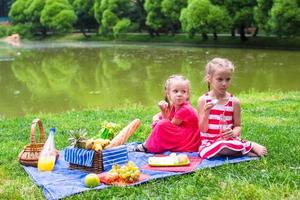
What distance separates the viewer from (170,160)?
4.99 m

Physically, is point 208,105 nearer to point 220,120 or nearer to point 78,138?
point 220,120

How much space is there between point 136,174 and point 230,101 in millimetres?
1479

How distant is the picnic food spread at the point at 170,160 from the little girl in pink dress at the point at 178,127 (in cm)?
48

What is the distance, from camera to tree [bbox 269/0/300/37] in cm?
2716

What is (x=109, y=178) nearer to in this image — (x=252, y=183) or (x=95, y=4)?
(x=252, y=183)

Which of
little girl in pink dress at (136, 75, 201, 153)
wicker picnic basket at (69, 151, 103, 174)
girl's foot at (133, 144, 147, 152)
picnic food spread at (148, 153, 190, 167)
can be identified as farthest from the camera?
girl's foot at (133, 144, 147, 152)

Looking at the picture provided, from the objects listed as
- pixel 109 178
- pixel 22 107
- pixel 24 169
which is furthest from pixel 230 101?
pixel 22 107

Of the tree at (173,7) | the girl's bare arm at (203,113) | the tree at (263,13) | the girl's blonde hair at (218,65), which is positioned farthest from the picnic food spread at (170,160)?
the tree at (173,7)

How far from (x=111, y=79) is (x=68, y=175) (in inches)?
527

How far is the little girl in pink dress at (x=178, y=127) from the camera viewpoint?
551 centimetres

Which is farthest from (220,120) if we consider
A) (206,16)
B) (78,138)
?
(206,16)

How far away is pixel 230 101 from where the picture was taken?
540 cm

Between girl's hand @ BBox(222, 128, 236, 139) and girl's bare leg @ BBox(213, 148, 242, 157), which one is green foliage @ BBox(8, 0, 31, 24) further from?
girl's bare leg @ BBox(213, 148, 242, 157)

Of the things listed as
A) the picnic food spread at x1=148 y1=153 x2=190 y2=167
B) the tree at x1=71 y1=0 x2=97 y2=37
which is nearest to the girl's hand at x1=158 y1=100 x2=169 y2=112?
the picnic food spread at x1=148 y1=153 x2=190 y2=167
